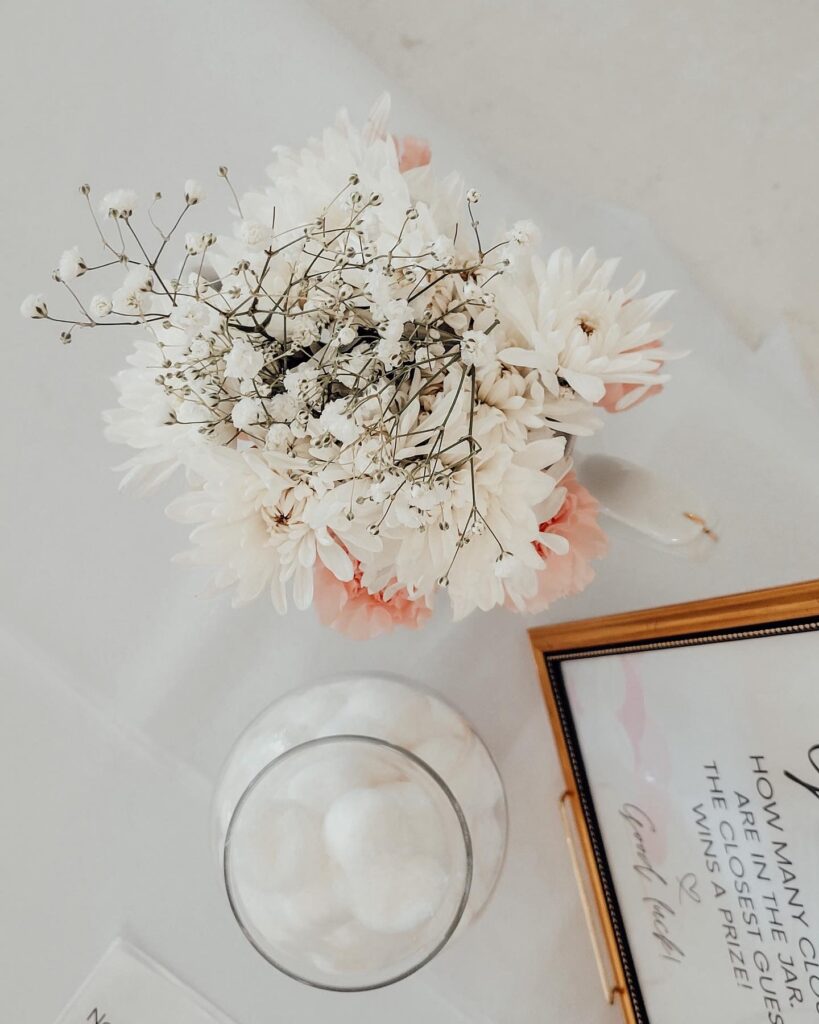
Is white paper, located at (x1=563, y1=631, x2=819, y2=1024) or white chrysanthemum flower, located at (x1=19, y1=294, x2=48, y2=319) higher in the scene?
white chrysanthemum flower, located at (x1=19, y1=294, x2=48, y2=319)

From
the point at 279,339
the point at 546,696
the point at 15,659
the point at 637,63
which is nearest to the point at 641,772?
the point at 546,696

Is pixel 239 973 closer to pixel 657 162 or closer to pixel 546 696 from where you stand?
pixel 546 696

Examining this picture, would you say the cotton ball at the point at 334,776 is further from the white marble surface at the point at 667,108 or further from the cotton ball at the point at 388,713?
the white marble surface at the point at 667,108

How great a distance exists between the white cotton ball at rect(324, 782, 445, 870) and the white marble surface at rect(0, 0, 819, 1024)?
0.57ft

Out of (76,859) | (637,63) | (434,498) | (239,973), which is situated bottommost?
(239,973)

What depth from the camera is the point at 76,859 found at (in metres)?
0.66

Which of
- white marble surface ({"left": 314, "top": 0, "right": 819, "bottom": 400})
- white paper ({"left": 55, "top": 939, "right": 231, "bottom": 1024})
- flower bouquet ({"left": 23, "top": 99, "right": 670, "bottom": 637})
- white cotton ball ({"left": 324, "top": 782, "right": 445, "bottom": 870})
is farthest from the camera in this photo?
white marble surface ({"left": 314, "top": 0, "right": 819, "bottom": 400})

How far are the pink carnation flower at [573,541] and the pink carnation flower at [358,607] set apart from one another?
0.07m

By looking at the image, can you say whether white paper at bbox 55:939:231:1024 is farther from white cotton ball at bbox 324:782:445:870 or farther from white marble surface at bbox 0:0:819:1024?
white cotton ball at bbox 324:782:445:870

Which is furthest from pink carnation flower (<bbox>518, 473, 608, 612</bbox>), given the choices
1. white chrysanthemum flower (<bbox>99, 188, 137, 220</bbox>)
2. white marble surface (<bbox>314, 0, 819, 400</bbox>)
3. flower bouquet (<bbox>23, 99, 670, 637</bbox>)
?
white marble surface (<bbox>314, 0, 819, 400</bbox>)

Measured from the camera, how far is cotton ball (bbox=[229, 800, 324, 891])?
1.69 ft

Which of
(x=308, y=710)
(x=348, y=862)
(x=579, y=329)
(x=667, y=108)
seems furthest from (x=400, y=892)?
(x=667, y=108)

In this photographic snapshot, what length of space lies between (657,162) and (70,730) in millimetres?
783

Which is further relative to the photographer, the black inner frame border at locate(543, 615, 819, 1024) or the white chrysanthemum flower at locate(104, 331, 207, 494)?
the black inner frame border at locate(543, 615, 819, 1024)
